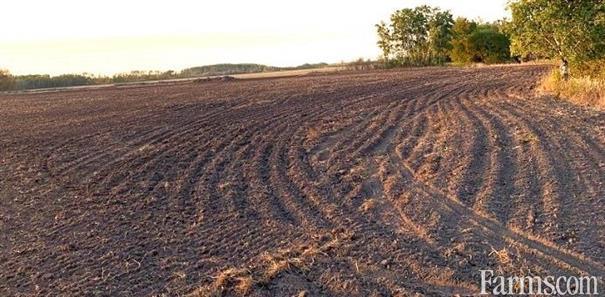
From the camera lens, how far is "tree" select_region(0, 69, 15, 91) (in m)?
59.2

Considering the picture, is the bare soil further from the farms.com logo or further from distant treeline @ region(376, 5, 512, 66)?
distant treeline @ region(376, 5, 512, 66)

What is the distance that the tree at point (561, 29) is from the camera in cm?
1551

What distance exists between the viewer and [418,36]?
69.9 m

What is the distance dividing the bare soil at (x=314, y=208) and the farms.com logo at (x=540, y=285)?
13cm

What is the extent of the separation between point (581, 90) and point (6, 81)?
59.3m

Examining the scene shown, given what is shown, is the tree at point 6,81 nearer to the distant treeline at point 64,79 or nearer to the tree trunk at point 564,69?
the distant treeline at point 64,79

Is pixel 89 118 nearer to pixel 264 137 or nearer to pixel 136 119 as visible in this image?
pixel 136 119

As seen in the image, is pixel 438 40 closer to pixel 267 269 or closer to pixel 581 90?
pixel 581 90

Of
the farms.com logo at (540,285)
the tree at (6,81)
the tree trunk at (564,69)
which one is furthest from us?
the tree at (6,81)

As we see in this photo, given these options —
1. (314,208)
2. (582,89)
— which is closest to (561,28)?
(582,89)

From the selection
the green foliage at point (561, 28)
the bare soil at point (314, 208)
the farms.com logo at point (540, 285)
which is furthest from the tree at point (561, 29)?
the farms.com logo at point (540, 285)

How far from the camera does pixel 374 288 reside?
17.1 feet

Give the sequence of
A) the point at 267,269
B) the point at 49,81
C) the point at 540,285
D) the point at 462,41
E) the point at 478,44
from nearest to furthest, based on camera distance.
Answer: the point at 540,285
the point at 267,269
the point at 478,44
the point at 462,41
the point at 49,81

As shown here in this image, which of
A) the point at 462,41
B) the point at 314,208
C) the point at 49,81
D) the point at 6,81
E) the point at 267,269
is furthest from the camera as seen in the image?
the point at 49,81
